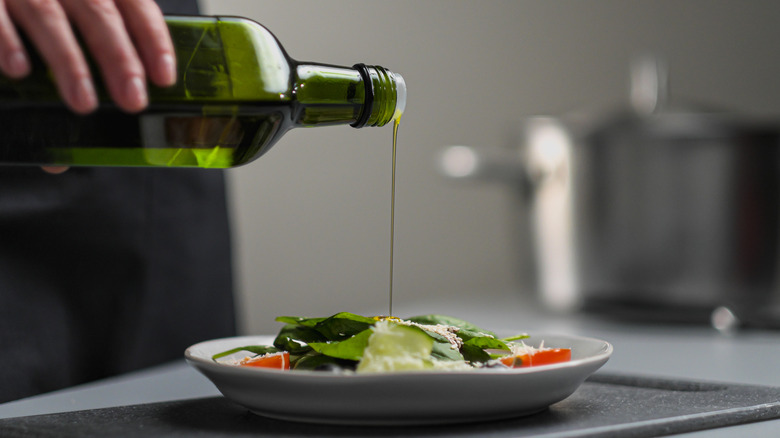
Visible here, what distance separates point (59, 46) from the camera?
56 centimetres

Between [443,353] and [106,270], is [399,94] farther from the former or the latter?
[106,270]

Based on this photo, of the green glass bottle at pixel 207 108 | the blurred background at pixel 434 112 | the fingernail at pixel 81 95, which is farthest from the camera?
the blurred background at pixel 434 112

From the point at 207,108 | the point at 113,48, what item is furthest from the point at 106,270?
the point at 113,48

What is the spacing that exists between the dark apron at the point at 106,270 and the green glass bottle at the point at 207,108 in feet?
1.05

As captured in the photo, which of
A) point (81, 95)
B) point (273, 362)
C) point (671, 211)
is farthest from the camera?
point (671, 211)

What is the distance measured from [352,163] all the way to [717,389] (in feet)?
5.19

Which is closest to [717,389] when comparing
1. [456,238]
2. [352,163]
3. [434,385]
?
[434,385]

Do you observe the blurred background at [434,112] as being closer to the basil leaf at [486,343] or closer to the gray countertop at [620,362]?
the gray countertop at [620,362]

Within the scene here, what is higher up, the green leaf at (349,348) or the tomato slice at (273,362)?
the green leaf at (349,348)

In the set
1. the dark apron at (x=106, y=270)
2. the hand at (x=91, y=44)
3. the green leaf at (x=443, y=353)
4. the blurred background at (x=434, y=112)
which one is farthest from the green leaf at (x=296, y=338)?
the blurred background at (x=434, y=112)

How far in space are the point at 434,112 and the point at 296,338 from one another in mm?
1772

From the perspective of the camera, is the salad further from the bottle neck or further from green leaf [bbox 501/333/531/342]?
the bottle neck

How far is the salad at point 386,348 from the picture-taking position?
603 millimetres

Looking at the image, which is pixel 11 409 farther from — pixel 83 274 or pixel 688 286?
pixel 688 286
